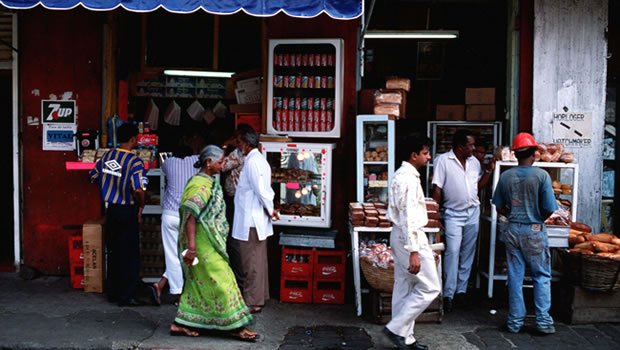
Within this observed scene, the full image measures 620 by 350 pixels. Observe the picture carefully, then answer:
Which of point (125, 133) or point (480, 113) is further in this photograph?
point (480, 113)

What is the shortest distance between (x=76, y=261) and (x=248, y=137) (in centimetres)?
272

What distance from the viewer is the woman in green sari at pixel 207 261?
6199 millimetres

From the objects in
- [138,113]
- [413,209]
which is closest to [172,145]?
[138,113]

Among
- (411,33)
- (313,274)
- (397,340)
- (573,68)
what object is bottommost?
(397,340)

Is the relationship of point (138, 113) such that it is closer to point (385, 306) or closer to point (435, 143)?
point (435, 143)

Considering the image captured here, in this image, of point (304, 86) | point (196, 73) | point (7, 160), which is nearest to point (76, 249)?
point (7, 160)

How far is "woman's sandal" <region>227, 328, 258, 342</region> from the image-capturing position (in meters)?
6.50

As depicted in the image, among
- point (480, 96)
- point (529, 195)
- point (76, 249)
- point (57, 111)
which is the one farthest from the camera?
point (480, 96)

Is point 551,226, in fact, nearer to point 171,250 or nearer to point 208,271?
point 208,271

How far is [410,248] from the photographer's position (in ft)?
19.7

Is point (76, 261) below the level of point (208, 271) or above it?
below

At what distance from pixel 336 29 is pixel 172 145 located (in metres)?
3.25

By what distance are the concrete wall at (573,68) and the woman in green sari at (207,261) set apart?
412 cm

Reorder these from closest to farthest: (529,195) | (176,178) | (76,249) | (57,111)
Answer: (529,195)
(176,178)
(76,249)
(57,111)
